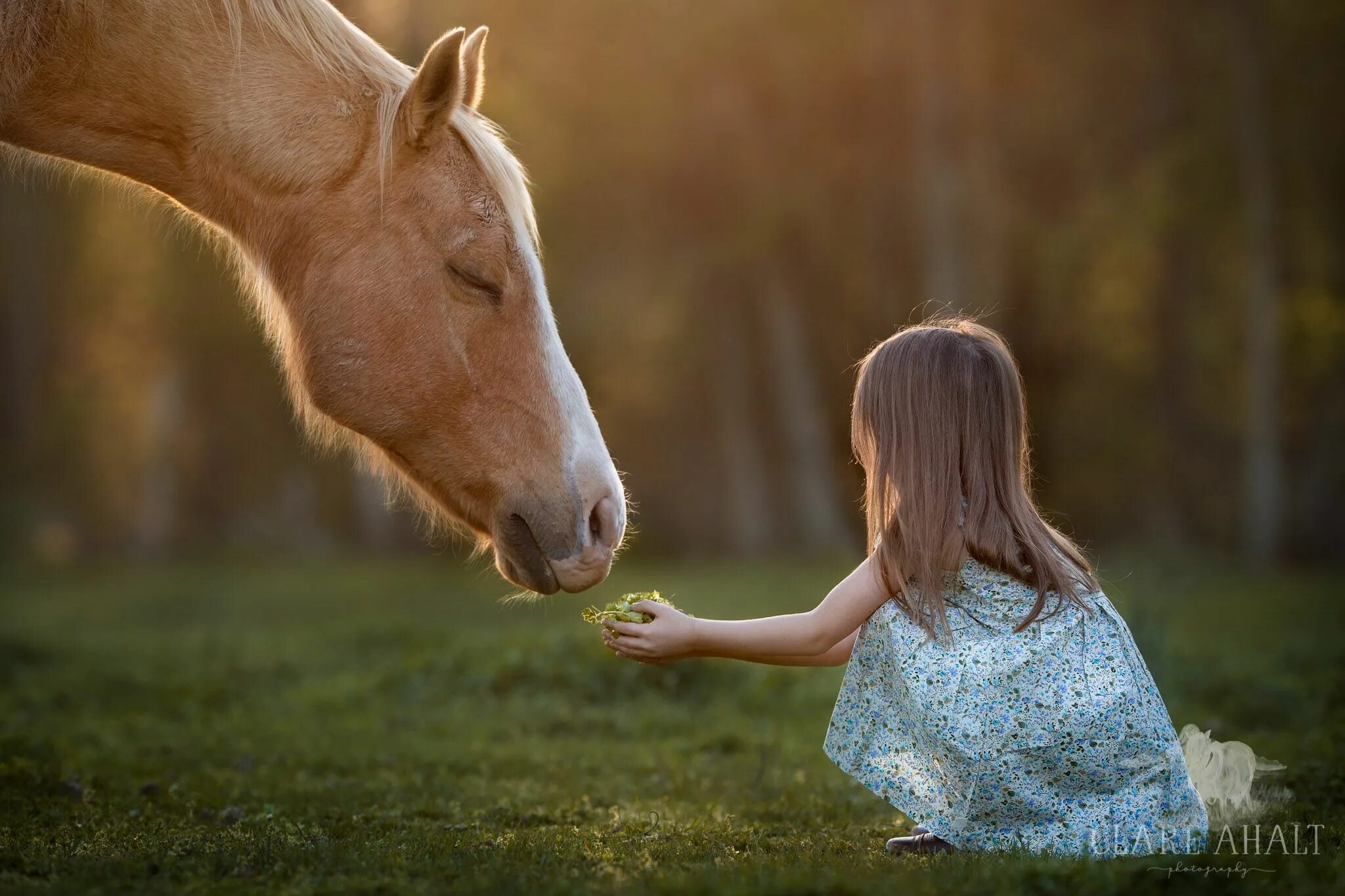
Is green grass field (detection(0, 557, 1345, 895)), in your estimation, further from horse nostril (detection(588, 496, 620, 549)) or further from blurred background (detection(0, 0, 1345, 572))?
blurred background (detection(0, 0, 1345, 572))

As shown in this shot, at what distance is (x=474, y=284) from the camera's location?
358 cm

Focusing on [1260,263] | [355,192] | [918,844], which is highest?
[1260,263]

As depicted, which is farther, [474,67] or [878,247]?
[878,247]

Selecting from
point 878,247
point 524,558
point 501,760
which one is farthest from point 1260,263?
point 524,558

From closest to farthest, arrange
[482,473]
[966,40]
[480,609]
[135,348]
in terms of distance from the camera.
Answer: [482,473]
[480,609]
[966,40]
[135,348]

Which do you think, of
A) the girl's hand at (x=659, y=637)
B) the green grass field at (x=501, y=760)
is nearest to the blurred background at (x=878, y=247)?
the green grass field at (x=501, y=760)

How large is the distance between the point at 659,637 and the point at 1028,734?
1018 mm

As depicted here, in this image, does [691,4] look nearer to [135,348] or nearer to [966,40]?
[966,40]

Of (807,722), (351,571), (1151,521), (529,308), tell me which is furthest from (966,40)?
(529,308)

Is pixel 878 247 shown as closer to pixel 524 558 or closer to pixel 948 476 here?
pixel 948 476

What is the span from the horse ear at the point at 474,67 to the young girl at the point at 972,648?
66.9 inches

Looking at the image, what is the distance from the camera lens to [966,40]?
56.0 ft

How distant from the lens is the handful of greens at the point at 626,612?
327cm

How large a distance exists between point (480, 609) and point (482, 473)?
9472mm
